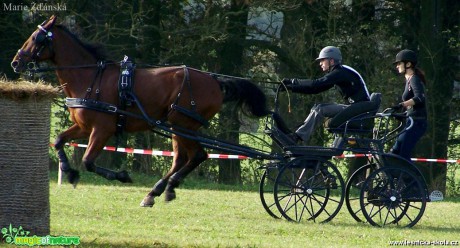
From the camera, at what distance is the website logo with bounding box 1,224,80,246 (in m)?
8.52

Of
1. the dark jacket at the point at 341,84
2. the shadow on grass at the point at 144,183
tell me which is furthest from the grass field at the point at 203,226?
the shadow on grass at the point at 144,183

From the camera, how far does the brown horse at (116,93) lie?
40.3 feet

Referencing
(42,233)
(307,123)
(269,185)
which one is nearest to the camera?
(42,233)

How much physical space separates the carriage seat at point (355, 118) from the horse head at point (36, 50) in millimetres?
3463

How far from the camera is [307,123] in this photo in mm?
11773

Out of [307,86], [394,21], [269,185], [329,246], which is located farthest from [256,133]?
[329,246]

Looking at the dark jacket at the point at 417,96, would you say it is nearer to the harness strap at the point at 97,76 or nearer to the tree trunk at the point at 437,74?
the harness strap at the point at 97,76

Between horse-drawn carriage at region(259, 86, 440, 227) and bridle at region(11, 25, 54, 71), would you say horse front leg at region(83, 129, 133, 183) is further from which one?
horse-drawn carriage at region(259, 86, 440, 227)

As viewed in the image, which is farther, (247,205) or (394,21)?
(394,21)

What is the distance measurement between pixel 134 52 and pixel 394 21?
5.37 metres

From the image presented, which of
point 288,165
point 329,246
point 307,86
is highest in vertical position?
point 307,86

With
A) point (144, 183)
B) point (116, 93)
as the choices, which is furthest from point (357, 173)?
point (144, 183)

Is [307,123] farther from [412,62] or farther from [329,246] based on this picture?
[329,246]

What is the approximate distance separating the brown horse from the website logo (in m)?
3.40
